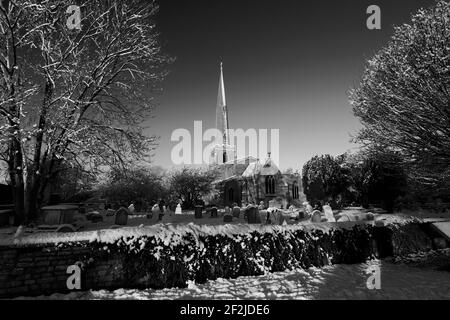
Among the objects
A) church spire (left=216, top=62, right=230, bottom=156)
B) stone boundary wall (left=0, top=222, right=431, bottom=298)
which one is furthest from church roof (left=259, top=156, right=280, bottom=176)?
stone boundary wall (left=0, top=222, right=431, bottom=298)

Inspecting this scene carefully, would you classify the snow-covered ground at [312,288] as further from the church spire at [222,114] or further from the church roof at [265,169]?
the church spire at [222,114]

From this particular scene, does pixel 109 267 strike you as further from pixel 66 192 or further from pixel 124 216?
pixel 66 192

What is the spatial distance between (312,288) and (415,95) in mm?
9195

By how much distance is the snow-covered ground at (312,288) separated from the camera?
541cm

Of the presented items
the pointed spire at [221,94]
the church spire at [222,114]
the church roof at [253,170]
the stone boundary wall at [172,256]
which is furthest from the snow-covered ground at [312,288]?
the pointed spire at [221,94]

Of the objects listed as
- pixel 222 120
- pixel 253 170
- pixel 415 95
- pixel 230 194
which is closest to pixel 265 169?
pixel 253 170

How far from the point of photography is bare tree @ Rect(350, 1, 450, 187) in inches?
379

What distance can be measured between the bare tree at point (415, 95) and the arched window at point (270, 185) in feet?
80.9

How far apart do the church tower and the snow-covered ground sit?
4632 centimetres

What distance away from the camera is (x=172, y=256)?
6.21 metres

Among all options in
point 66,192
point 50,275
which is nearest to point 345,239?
point 50,275

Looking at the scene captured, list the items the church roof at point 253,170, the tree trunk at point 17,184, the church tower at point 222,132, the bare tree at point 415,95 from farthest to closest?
1. the church tower at point 222,132
2. the church roof at point 253,170
3. the tree trunk at point 17,184
4. the bare tree at point 415,95

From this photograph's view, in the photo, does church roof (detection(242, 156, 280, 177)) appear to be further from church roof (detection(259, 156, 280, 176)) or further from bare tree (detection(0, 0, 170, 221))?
bare tree (detection(0, 0, 170, 221))
